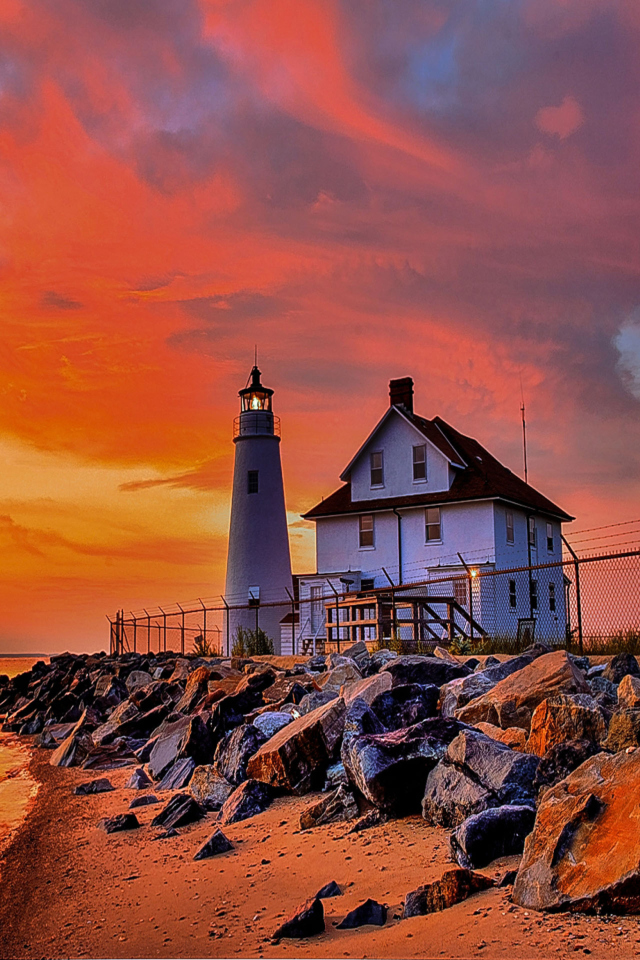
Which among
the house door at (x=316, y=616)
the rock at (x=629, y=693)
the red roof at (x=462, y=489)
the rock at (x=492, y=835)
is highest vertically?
the red roof at (x=462, y=489)

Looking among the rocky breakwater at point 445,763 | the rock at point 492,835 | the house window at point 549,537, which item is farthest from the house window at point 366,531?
the rock at point 492,835

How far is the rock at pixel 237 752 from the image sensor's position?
8.87 meters

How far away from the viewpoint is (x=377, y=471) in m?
36.6

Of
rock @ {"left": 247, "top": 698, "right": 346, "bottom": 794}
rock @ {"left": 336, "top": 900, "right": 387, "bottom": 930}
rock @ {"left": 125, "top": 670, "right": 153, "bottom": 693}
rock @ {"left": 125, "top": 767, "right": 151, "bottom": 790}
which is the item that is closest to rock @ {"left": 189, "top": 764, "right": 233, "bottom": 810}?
rock @ {"left": 247, "top": 698, "right": 346, "bottom": 794}

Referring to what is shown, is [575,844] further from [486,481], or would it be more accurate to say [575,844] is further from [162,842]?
[486,481]

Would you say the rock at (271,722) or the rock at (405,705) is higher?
the rock at (405,705)

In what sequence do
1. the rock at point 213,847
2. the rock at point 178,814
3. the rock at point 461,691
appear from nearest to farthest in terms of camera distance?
the rock at point 213,847 → the rock at point 178,814 → the rock at point 461,691

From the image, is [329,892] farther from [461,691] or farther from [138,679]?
[138,679]

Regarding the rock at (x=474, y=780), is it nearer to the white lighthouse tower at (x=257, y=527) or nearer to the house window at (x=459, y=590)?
the house window at (x=459, y=590)

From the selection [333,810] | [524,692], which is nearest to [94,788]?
[333,810]

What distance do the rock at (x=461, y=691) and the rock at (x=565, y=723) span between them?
2216 mm

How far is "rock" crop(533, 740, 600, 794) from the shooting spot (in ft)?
19.4

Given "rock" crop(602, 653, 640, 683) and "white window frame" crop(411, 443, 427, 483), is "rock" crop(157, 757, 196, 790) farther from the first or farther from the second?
"white window frame" crop(411, 443, 427, 483)

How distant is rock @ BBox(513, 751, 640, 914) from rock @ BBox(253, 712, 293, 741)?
5209 mm
